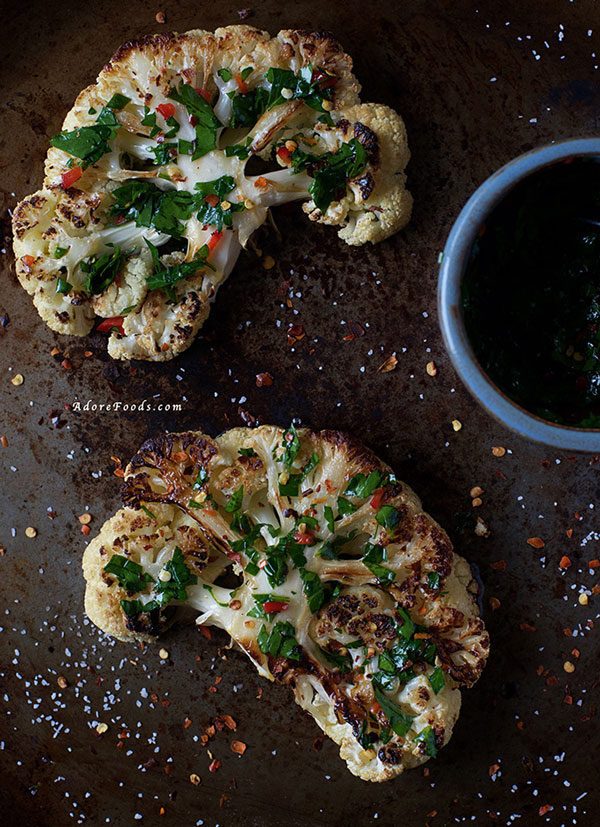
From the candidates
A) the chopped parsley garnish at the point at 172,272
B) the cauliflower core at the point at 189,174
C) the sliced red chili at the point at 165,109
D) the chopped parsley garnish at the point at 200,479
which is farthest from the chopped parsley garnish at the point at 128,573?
the sliced red chili at the point at 165,109

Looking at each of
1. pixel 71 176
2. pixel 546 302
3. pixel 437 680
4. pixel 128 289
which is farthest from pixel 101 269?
pixel 437 680

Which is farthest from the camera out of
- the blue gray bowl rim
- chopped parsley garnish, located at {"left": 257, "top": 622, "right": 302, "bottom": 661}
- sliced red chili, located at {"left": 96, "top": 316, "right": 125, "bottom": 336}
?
sliced red chili, located at {"left": 96, "top": 316, "right": 125, "bottom": 336}

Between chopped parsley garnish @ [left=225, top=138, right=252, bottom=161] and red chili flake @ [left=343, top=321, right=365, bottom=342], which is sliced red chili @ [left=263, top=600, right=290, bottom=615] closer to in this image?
red chili flake @ [left=343, top=321, right=365, bottom=342]

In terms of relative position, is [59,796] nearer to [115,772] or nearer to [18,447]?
[115,772]

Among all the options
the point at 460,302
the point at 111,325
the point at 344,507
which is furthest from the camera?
the point at 111,325

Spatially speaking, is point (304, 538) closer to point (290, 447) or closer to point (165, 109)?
point (290, 447)

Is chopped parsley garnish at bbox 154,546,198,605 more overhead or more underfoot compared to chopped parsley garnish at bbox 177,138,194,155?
more underfoot

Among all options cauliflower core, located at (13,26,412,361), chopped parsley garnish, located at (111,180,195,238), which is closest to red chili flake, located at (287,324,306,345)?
cauliflower core, located at (13,26,412,361)

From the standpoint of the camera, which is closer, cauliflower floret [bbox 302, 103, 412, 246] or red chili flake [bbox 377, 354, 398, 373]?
cauliflower floret [bbox 302, 103, 412, 246]
